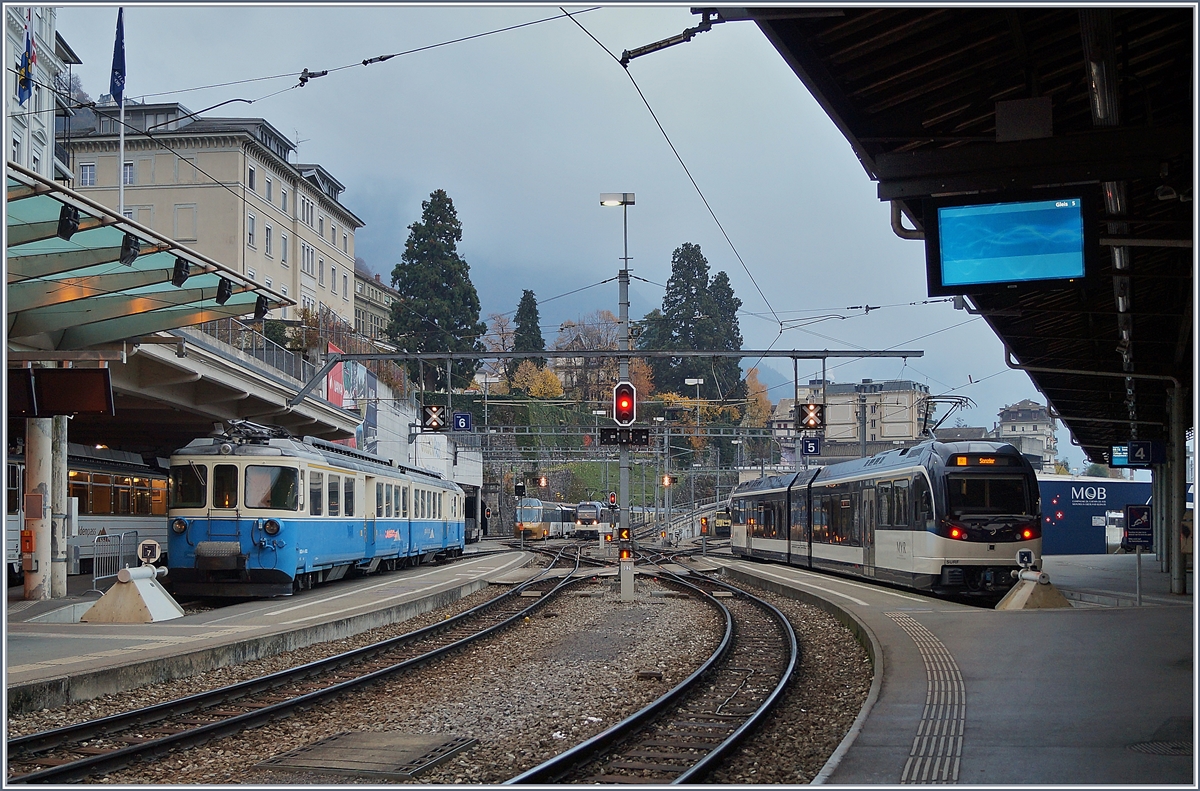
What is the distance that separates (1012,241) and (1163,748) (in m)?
3.91

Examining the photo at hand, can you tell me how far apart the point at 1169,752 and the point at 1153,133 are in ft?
14.9

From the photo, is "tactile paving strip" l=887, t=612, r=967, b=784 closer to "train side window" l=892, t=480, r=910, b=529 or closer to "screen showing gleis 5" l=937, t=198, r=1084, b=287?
"screen showing gleis 5" l=937, t=198, r=1084, b=287

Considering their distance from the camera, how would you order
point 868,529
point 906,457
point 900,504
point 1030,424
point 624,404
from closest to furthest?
point 624,404, point 900,504, point 906,457, point 868,529, point 1030,424

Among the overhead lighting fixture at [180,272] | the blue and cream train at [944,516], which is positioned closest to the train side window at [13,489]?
the overhead lighting fixture at [180,272]

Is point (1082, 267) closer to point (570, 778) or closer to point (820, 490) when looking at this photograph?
point (570, 778)

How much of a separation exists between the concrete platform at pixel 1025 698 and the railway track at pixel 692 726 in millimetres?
1063

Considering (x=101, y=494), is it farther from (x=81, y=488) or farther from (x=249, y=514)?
(x=249, y=514)

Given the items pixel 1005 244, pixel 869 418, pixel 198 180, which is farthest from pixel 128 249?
pixel 869 418

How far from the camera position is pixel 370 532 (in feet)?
80.9

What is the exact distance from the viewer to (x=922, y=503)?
20.1m

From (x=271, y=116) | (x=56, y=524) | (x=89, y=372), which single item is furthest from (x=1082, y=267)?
(x=271, y=116)

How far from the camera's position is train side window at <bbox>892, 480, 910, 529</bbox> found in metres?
21.0

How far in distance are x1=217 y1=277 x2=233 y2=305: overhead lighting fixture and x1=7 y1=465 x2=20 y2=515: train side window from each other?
9.09 meters

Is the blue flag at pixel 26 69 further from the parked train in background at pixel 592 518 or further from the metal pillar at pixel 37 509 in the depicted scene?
the parked train in background at pixel 592 518
